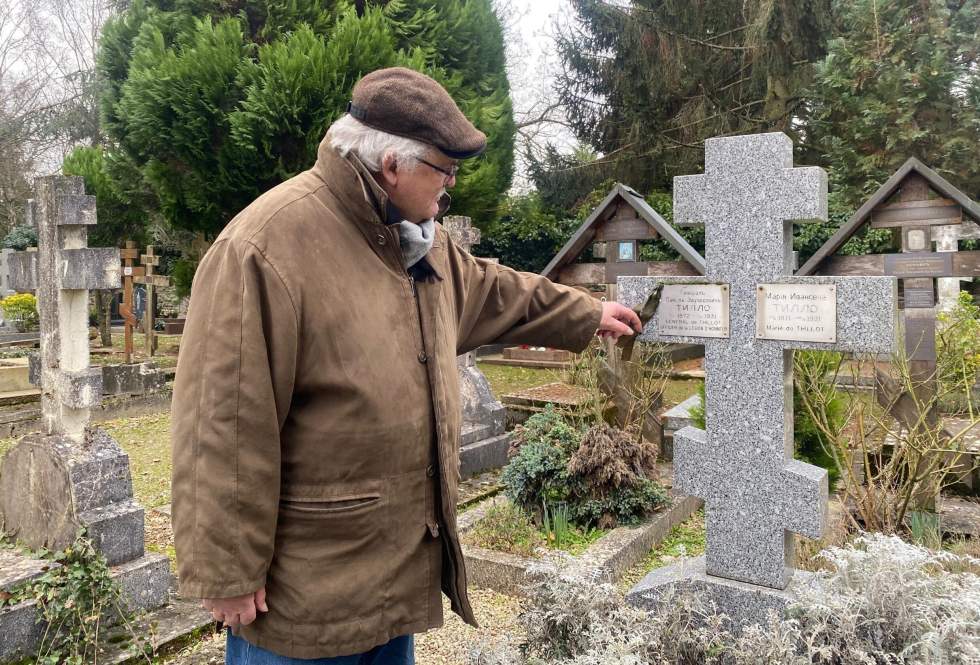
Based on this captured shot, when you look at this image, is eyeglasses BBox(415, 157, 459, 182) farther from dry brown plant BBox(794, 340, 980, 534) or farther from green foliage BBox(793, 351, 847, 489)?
green foliage BBox(793, 351, 847, 489)

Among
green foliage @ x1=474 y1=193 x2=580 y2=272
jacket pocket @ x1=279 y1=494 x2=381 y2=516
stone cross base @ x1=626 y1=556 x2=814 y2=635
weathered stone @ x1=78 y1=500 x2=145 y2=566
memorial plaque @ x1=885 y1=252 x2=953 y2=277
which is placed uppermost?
green foliage @ x1=474 y1=193 x2=580 y2=272

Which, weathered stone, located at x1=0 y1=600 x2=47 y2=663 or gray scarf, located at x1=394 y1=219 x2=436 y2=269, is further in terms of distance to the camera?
weathered stone, located at x1=0 y1=600 x2=47 y2=663

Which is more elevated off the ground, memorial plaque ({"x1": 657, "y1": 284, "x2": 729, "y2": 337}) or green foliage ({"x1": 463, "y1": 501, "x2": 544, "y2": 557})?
memorial plaque ({"x1": 657, "y1": 284, "x2": 729, "y2": 337})

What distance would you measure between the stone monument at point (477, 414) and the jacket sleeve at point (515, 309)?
3710 mm

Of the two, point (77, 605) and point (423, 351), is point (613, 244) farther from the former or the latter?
point (77, 605)

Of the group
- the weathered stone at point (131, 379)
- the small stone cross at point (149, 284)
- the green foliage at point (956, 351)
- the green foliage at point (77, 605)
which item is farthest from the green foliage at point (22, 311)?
the green foliage at point (956, 351)

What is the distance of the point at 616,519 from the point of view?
15.2ft

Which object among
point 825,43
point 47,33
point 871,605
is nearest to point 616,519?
point 871,605

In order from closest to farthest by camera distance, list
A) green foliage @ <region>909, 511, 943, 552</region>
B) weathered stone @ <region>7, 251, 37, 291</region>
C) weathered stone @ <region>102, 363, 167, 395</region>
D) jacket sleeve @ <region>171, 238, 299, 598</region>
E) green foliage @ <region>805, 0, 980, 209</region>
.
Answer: jacket sleeve @ <region>171, 238, 299, 598</region> → weathered stone @ <region>7, 251, 37, 291</region> → green foliage @ <region>909, 511, 943, 552</region> → weathered stone @ <region>102, 363, 167, 395</region> → green foliage @ <region>805, 0, 980, 209</region>

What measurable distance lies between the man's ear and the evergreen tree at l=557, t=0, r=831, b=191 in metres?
14.1

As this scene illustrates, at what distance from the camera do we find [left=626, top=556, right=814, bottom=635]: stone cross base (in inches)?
111

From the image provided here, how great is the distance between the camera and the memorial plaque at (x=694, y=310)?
296 cm

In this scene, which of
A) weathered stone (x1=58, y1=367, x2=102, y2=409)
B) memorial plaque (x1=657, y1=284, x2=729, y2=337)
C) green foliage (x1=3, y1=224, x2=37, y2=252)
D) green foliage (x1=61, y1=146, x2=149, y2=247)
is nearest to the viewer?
memorial plaque (x1=657, y1=284, x2=729, y2=337)

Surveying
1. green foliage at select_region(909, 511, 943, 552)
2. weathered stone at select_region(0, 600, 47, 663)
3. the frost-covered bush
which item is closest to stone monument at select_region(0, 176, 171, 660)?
weathered stone at select_region(0, 600, 47, 663)
